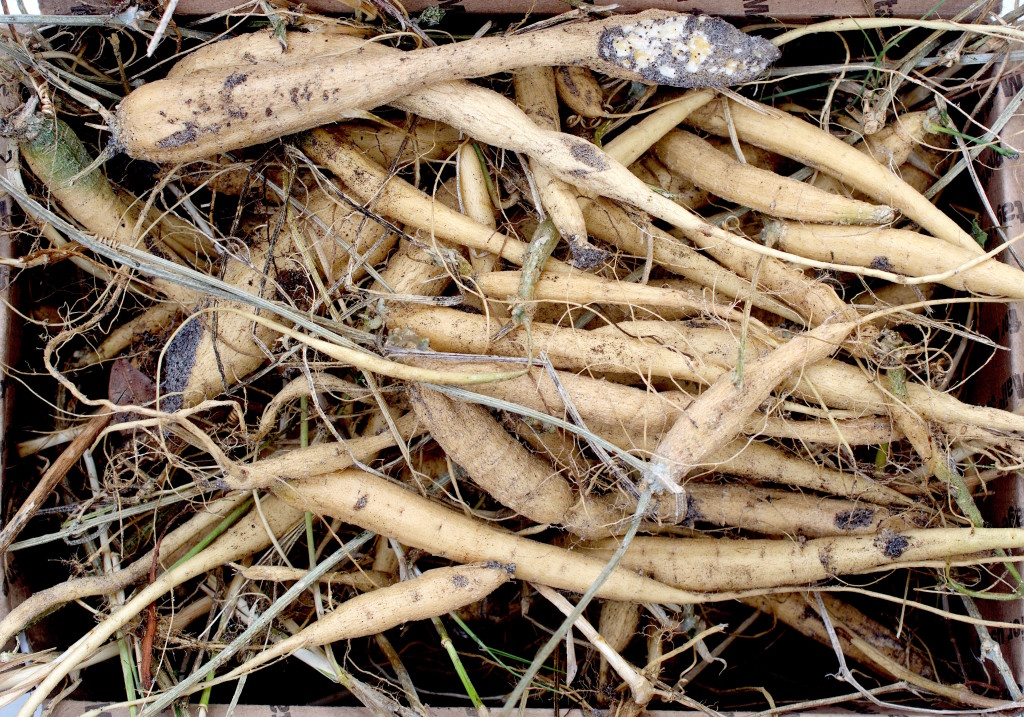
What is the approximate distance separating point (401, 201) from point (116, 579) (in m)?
0.72

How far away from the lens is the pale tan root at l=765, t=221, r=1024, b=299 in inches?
42.0

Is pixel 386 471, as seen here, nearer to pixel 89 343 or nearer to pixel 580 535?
pixel 580 535

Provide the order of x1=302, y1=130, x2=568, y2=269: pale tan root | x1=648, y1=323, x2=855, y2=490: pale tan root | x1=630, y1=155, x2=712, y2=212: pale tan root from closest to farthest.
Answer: x1=648, y1=323, x2=855, y2=490: pale tan root < x1=302, y1=130, x2=568, y2=269: pale tan root < x1=630, y1=155, x2=712, y2=212: pale tan root

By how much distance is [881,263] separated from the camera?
1104 millimetres

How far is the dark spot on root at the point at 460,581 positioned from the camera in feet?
3.63

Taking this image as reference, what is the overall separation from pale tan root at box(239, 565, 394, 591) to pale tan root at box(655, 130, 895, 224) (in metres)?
0.80

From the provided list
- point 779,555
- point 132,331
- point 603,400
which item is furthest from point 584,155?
point 132,331

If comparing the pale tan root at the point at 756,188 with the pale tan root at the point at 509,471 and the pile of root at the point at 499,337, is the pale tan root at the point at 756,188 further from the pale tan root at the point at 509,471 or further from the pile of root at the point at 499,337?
the pale tan root at the point at 509,471

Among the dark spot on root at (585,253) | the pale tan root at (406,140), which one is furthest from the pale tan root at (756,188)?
the pale tan root at (406,140)

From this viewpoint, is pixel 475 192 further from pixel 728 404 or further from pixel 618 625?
pixel 618 625

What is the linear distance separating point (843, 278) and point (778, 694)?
2.43 feet

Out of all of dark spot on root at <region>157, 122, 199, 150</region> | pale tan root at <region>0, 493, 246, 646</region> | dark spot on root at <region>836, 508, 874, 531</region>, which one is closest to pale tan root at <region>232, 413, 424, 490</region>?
pale tan root at <region>0, 493, 246, 646</region>

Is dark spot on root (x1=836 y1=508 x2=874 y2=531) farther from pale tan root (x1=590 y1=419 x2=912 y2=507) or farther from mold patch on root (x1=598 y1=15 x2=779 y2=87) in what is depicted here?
mold patch on root (x1=598 y1=15 x2=779 y2=87)

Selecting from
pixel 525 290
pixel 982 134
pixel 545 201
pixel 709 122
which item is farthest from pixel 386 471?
pixel 982 134
